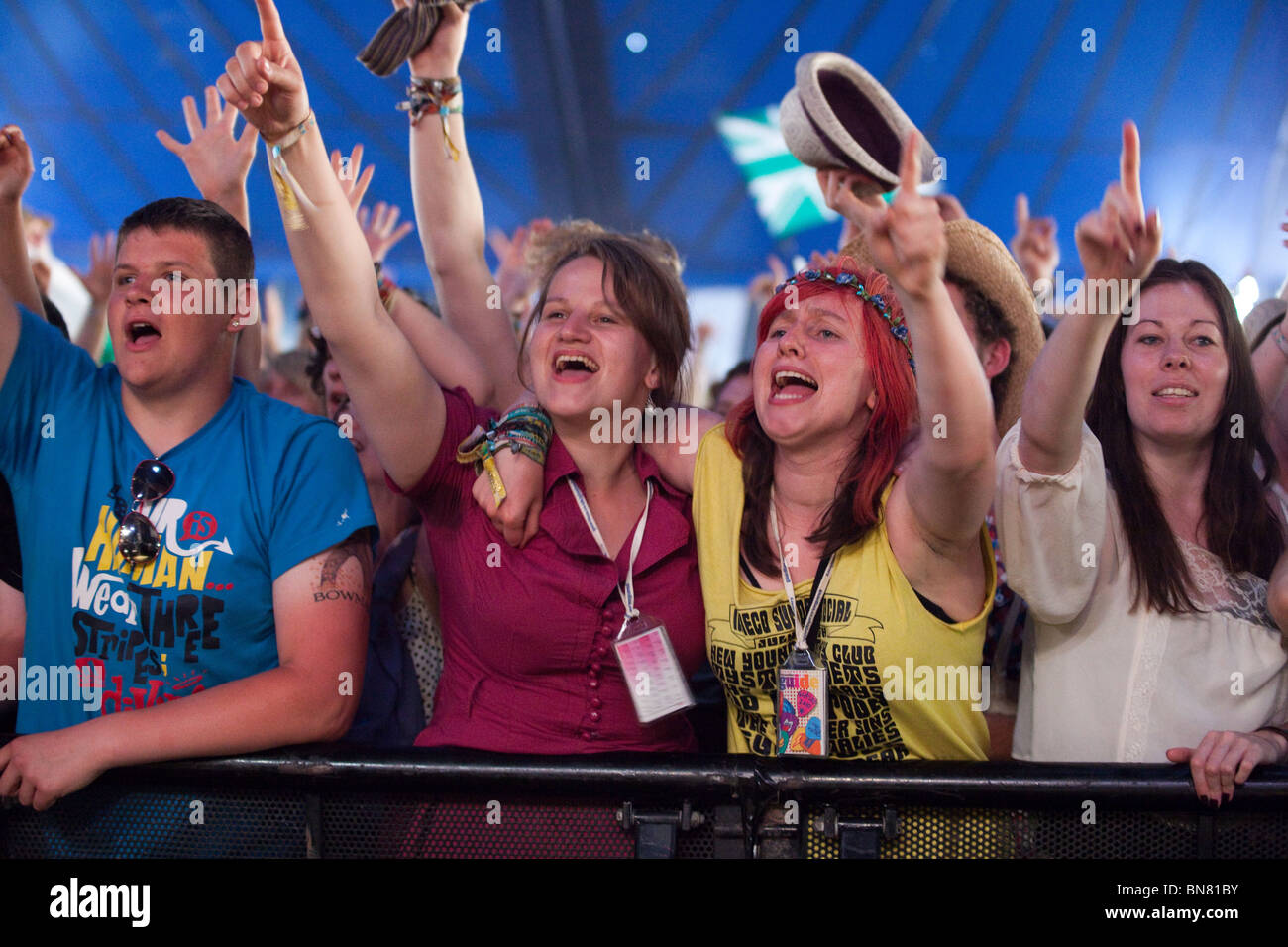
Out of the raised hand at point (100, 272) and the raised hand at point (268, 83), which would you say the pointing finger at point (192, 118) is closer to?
the raised hand at point (100, 272)

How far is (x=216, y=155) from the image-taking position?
7.36ft

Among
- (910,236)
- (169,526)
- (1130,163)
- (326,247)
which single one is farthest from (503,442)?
(1130,163)

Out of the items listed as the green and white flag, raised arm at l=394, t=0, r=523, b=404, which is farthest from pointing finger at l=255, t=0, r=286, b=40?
the green and white flag

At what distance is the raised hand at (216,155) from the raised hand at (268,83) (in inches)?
28.9

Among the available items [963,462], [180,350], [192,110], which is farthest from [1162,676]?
[192,110]

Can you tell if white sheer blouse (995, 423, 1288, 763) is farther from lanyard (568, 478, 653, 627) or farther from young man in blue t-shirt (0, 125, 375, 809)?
young man in blue t-shirt (0, 125, 375, 809)

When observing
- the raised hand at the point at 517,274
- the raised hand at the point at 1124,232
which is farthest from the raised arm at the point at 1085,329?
the raised hand at the point at 517,274

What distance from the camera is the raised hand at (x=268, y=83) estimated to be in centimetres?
149

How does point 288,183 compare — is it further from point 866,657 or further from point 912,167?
point 866,657

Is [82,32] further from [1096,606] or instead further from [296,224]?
[1096,606]

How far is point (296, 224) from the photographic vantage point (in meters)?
1.54

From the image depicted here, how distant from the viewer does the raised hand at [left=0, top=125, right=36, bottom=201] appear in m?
1.91

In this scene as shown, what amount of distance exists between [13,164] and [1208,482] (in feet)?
7.07

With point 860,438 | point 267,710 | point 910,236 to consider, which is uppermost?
point 910,236
